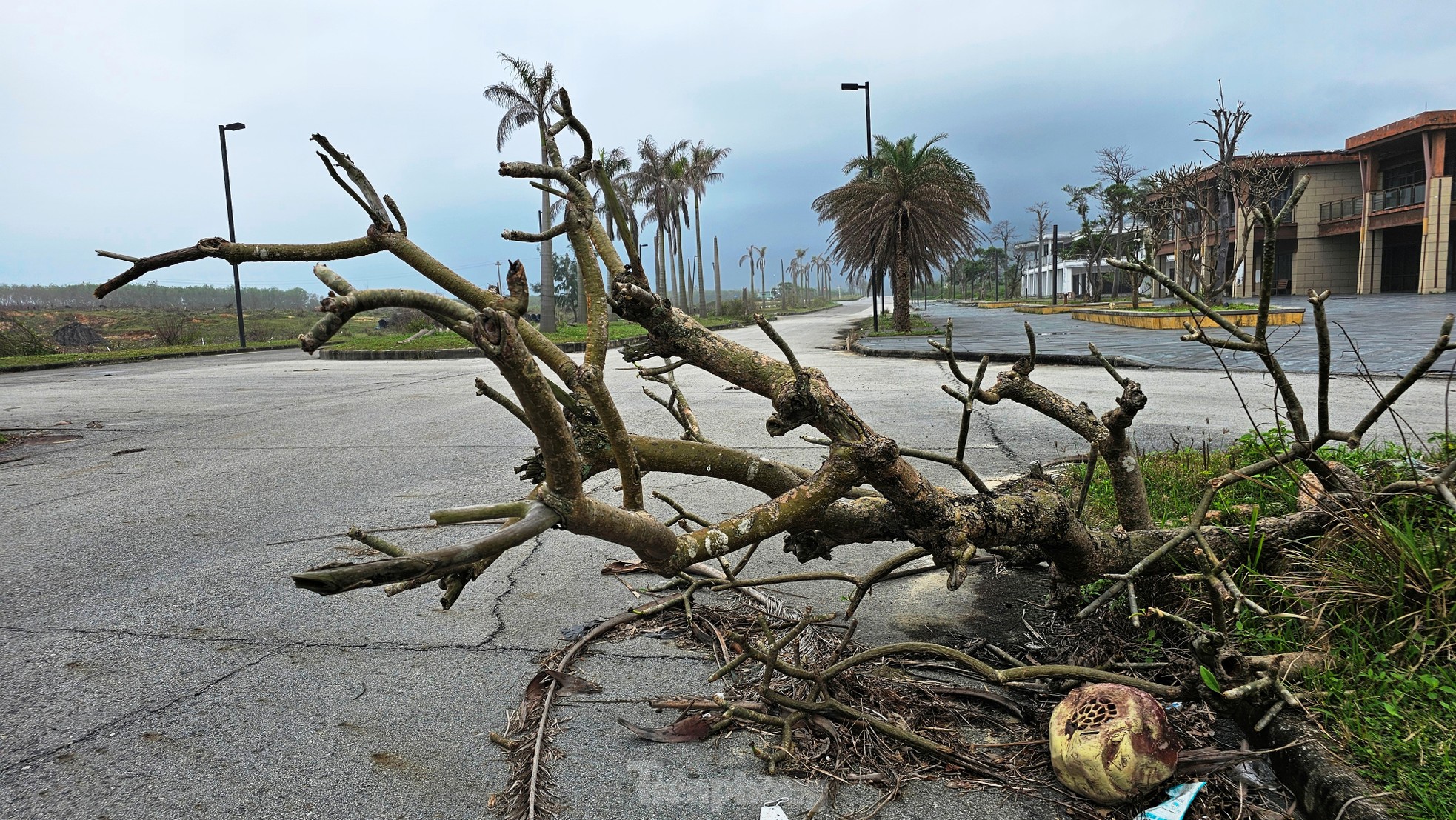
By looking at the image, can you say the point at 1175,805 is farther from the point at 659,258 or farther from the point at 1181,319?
the point at 659,258

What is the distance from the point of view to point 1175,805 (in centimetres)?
208

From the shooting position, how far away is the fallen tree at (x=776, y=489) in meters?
1.42

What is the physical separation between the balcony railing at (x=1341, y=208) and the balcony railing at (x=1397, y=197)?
0.90 m

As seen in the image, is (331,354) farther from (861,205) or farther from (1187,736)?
(1187,736)

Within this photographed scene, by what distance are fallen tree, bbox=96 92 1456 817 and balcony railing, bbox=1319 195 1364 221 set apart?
137 feet

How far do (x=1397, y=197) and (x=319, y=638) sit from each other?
4212 cm

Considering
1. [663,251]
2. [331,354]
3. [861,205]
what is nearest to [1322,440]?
[331,354]

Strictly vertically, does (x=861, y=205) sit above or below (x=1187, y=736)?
above

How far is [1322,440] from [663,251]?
48284mm

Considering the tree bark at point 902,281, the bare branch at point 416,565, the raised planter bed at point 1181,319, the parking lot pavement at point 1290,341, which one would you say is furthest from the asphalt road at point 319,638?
the tree bark at point 902,281

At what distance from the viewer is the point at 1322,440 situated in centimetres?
255

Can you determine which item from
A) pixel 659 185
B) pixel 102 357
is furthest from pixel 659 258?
pixel 102 357

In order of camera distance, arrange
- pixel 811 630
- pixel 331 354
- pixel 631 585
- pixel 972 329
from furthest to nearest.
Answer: pixel 972 329, pixel 331 354, pixel 631 585, pixel 811 630

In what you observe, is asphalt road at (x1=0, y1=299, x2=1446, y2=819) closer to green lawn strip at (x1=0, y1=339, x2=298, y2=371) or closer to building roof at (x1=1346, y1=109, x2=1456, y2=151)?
green lawn strip at (x1=0, y1=339, x2=298, y2=371)
